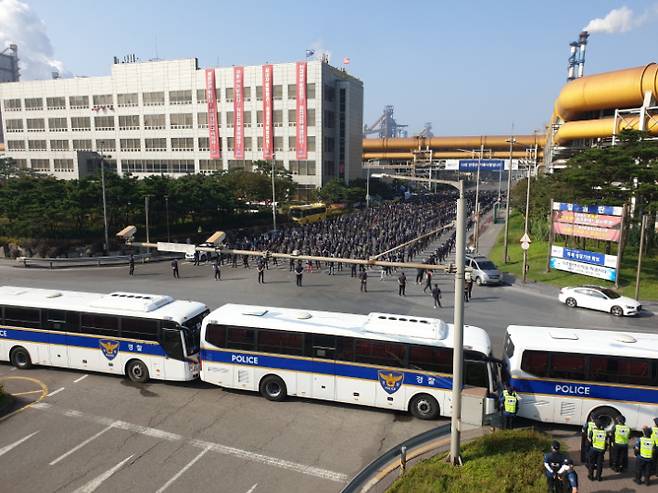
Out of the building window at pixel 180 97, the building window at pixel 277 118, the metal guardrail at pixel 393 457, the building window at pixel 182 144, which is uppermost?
the building window at pixel 180 97

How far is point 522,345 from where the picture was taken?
1287 cm

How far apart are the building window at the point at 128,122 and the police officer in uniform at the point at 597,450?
88686 millimetres

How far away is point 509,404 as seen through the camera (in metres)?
12.0

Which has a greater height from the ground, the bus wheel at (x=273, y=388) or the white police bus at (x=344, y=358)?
the white police bus at (x=344, y=358)

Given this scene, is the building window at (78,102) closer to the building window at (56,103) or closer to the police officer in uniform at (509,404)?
the building window at (56,103)

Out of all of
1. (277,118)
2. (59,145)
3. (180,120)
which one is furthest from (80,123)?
(277,118)

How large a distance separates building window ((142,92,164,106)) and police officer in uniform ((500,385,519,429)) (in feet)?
275

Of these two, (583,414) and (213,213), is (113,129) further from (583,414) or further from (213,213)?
(583,414)

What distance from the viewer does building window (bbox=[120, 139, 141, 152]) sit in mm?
85812

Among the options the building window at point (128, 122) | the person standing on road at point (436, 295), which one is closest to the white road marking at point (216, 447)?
the person standing on road at point (436, 295)

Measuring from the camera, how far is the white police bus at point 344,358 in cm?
1312

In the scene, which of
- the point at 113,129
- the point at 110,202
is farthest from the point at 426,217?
the point at 113,129

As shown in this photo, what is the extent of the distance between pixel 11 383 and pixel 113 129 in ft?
264

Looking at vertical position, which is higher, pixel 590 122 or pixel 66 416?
pixel 590 122
